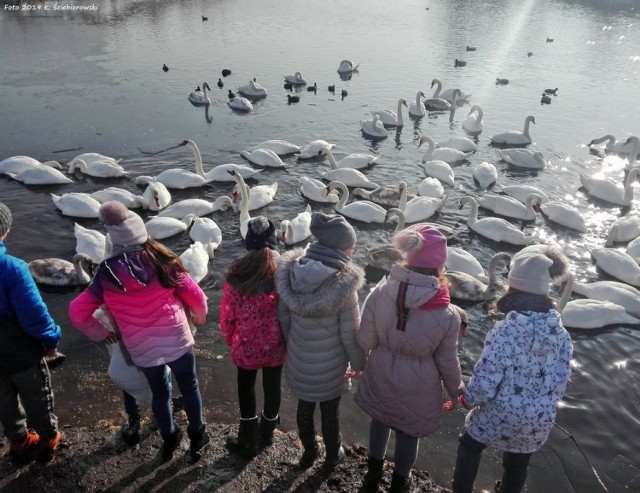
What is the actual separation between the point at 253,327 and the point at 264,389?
708 mm

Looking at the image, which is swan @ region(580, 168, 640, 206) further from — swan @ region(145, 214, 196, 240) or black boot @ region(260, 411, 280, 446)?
black boot @ region(260, 411, 280, 446)

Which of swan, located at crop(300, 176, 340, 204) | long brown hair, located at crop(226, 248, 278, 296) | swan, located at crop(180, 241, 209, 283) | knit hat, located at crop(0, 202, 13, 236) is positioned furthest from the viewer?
swan, located at crop(300, 176, 340, 204)

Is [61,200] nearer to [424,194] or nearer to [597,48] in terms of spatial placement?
[424,194]

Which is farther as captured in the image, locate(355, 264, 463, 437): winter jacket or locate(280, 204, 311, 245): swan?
locate(280, 204, 311, 245): swan

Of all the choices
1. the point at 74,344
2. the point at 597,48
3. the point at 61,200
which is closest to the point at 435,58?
the point at 597,48

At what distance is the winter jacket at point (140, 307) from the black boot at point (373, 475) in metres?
1.93

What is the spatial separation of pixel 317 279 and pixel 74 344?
5.20 m

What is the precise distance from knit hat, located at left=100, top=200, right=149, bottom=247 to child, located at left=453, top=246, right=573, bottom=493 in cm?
279


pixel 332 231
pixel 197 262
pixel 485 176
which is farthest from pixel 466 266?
pixel 332 231

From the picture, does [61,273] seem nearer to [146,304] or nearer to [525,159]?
[146,304]

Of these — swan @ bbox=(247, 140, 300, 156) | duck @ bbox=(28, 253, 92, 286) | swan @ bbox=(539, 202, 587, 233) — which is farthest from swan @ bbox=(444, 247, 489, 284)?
swan @ bbox=(247, 140, 300, 156)

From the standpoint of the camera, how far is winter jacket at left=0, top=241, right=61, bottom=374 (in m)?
3.96

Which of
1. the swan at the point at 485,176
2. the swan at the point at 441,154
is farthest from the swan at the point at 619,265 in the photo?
the swan at the point at 441,154

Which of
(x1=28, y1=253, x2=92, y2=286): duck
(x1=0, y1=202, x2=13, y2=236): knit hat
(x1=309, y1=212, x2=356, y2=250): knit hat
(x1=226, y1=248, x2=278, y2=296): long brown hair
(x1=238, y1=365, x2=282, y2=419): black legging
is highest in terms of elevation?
(x1=309, y1=212, x2=356, y2=250): knit hat
